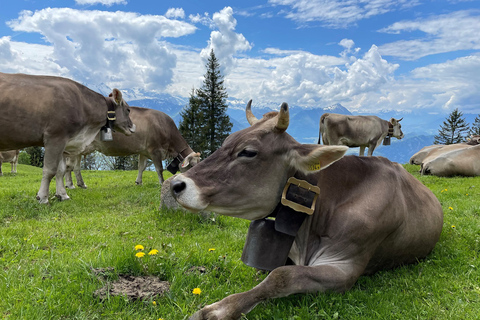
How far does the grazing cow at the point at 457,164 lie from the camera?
12.7 meters

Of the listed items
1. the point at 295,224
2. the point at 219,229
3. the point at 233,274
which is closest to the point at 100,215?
the point at 219,229

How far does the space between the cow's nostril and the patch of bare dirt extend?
1107mm

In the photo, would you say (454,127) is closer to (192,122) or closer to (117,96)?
(192,122)

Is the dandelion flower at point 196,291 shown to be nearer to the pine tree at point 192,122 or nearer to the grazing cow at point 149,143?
the grazing cow at point 149,143

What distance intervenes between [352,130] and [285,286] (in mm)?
16405

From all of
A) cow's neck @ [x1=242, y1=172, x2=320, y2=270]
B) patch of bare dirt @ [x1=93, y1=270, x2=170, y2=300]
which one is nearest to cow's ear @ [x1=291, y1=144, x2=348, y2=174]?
cow's neck @ [x1=242, y1=172, x2=320, y2=270]

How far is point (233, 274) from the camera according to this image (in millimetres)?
3904

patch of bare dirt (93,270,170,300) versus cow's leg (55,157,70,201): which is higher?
patch of bare dirt (93,270,170,300)

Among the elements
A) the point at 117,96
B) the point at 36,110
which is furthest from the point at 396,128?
the point at 36,110

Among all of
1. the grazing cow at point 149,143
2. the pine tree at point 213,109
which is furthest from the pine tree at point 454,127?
the grazing cow at point 149,143

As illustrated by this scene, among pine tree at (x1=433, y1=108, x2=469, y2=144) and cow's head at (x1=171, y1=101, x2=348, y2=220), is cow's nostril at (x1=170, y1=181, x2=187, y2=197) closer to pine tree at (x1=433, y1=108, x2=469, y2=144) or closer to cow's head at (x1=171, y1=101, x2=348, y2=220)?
cow's head at (x1=171, y1=101, x2=348, y2=220)

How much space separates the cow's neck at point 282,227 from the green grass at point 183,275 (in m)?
0.40

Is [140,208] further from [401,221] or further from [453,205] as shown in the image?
[453,205]

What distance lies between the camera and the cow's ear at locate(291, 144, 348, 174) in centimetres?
298
